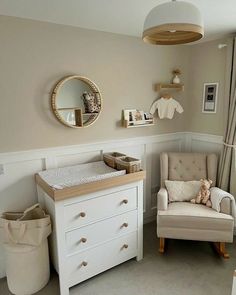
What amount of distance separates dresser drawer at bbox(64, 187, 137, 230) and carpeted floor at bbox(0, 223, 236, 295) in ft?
1.97

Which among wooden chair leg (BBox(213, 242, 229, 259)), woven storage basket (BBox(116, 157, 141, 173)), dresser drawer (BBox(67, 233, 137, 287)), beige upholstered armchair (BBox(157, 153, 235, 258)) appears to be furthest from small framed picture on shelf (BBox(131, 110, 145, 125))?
wooden chair leg (BBox(213, 242, 229, 259))

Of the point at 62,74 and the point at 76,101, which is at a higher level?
the point at 62,74

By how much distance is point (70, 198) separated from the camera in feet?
6.43

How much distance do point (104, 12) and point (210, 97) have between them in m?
1.73

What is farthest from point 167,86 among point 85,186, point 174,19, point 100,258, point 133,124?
point 100,258

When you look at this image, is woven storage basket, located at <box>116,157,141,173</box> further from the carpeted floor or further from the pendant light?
the pendant light

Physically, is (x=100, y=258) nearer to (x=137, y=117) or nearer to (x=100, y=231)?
(x=100, y=231)

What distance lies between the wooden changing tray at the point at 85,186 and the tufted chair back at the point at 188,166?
2.29ft

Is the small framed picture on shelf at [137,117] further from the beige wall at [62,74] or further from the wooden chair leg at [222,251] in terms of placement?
the wooden chair leg at [222,251]

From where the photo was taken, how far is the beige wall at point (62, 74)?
6.86ft

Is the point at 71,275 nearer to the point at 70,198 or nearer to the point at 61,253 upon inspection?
the point at 61,253

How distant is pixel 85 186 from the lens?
200cm

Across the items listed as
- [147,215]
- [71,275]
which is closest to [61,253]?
[71,275]

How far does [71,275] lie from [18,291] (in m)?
0.46
